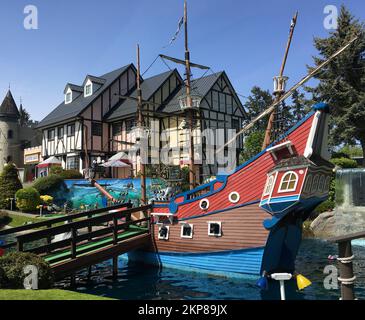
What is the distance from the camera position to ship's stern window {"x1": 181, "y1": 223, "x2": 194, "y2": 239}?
41.2ft

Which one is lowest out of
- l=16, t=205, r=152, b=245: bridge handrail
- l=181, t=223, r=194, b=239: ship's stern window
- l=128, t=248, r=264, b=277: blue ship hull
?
l=128, t=248, r=264, b=277: blue ship hull

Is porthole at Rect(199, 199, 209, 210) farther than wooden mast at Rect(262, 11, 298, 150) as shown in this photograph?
No

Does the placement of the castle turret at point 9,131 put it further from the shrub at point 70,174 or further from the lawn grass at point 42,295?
the lawn grass at point 42,295

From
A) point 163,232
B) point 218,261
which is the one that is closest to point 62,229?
point 163,232

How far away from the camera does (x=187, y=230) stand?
12758 millimetres

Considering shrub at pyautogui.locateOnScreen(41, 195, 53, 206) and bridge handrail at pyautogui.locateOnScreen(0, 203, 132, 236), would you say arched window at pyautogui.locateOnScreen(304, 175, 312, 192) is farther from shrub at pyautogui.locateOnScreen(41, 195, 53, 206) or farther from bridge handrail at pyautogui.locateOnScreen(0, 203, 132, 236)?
shrub at pyautogui.locateOnScreen(41, 195, 53, 206)

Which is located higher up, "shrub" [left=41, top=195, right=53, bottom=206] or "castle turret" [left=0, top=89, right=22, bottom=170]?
"castle turret" [left=0, top=89, right=22, bottom=170]

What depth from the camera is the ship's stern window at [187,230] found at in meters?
12.6

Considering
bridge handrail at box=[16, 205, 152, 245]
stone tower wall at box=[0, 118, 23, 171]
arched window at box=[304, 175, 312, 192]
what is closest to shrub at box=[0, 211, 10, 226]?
bridge handrail at box=[16, 205, 152, 245]

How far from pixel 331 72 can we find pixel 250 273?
26762 mm

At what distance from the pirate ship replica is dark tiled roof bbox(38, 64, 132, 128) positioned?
2353 centimetres

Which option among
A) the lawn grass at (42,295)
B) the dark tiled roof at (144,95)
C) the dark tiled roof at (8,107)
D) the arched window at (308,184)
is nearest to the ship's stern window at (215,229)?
the arched window at (308,184)

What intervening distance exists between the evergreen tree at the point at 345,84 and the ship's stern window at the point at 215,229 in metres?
23.1

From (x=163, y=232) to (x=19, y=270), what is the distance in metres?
6.53
